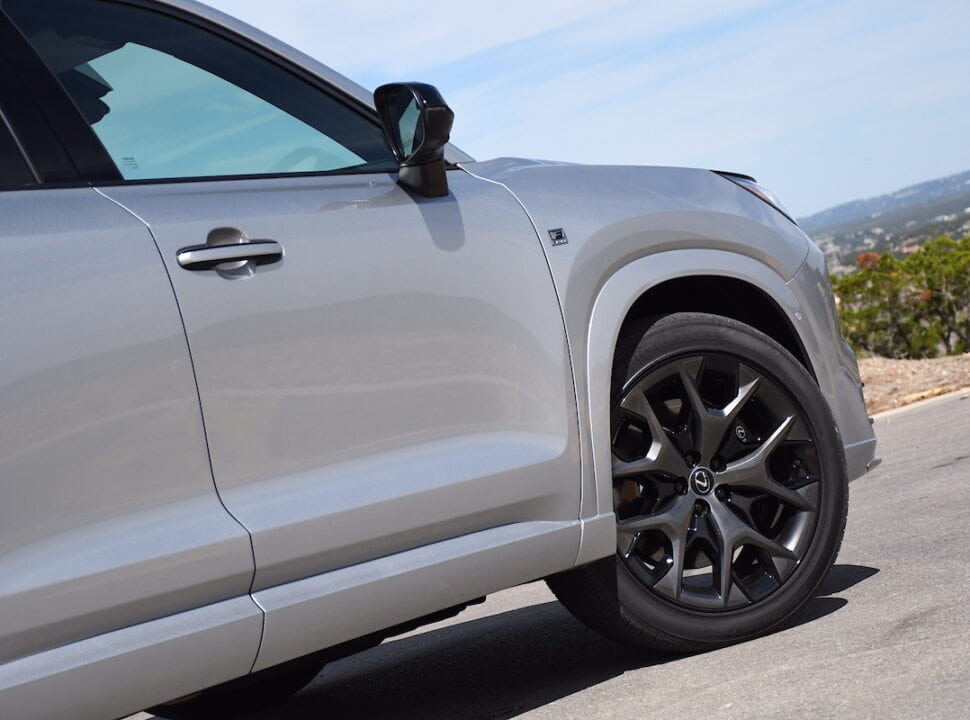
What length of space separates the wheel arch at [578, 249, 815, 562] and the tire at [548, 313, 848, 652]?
9cm

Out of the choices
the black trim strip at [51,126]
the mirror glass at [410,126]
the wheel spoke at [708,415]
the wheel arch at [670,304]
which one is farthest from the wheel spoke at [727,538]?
the black trim strip at [51,126]

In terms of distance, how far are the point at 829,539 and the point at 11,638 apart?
223 centimetres

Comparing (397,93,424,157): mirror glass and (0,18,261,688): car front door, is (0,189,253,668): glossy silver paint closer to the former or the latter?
(0,18,261,688): car front door

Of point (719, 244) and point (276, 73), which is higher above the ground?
point (276, 73)

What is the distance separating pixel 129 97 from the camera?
9.21ft

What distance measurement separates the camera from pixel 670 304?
3.79m

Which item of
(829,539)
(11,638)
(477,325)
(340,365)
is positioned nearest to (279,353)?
(340,365)

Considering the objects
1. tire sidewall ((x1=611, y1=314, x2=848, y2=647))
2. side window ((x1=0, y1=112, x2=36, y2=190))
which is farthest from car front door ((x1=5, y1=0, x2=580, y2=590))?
tire sidewall ((x1=611, y1=314, x2=848, y2=647))

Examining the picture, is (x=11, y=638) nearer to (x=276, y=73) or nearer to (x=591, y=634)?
(x=276, y=73)

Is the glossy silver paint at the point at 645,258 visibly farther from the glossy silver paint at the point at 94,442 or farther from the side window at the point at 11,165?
the side window at the point at 11,165

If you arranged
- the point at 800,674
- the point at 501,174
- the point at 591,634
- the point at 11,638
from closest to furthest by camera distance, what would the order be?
the point at 11,638, the point at 800,674, the point at 501,174, the point at 591,634

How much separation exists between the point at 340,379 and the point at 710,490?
113 cm

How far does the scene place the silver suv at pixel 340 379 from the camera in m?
2.42

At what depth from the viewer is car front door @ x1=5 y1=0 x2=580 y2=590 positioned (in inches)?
104
